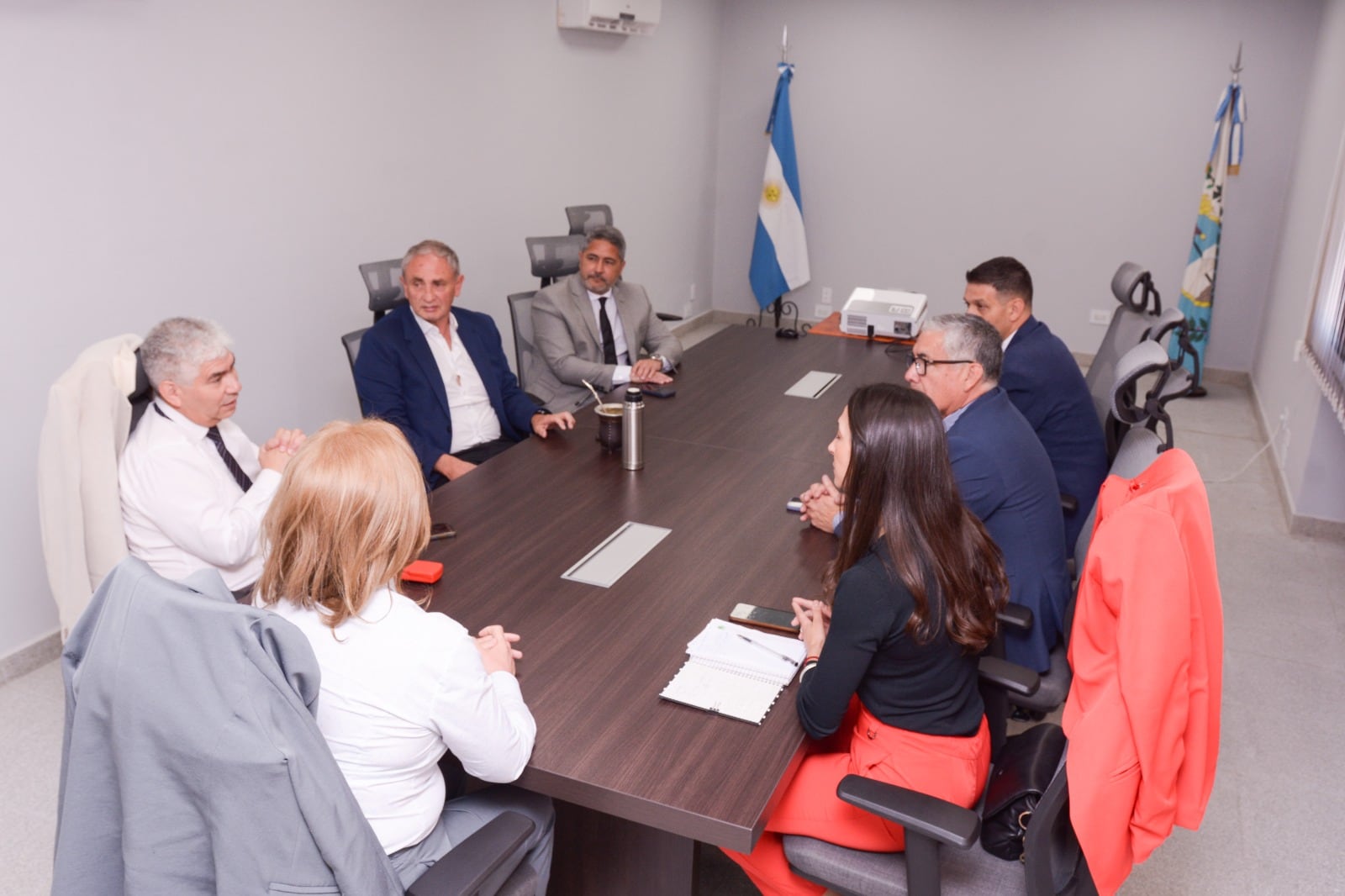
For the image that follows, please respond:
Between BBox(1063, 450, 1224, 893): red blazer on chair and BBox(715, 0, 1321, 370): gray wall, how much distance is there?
627 cm

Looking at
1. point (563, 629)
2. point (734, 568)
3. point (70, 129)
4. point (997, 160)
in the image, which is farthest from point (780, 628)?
point (997, 160)

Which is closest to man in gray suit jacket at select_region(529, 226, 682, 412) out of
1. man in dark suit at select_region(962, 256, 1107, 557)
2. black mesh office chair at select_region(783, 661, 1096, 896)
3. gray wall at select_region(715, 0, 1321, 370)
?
man in dark suit at select_region(962, 256, 1107, 557)

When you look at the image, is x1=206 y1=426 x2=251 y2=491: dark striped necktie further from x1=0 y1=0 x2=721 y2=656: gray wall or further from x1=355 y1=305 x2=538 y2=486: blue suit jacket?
x1=0 y1=0 x2=721 y2=656: gray wall

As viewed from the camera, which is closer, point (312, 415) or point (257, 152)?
point (257, 152)

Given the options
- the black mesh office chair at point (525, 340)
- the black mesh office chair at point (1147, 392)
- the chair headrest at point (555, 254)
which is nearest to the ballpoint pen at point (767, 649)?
the black mesh office chair at point (1147, 392)

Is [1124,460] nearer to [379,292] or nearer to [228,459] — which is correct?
[228,459]

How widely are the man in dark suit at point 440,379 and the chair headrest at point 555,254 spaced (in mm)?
697

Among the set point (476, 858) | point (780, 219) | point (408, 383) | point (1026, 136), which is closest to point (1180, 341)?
point (1026, 136)

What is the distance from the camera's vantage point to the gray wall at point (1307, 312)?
445cm

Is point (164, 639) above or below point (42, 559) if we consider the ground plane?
above

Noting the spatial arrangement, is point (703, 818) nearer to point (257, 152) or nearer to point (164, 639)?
point (164, 639)

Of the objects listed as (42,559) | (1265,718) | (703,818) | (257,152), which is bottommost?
(1265,718)

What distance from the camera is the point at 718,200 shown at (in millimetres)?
8328

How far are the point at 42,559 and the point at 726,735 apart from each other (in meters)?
2.75
